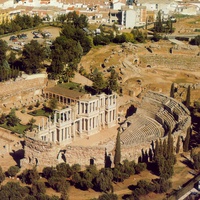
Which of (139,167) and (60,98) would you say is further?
(60,98)

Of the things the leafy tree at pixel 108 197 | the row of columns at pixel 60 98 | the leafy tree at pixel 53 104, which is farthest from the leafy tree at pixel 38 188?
the row of columns at pixel 60 98

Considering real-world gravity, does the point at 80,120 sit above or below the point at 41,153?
above

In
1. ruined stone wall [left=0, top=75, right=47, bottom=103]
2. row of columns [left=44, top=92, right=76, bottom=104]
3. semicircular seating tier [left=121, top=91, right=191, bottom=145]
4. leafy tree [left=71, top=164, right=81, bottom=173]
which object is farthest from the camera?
ruined stone wall [left=0, top=75, right=47, bottom=103]

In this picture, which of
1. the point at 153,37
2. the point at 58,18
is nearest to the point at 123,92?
the point at 153,37

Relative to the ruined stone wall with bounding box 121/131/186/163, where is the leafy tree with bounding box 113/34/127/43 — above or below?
above

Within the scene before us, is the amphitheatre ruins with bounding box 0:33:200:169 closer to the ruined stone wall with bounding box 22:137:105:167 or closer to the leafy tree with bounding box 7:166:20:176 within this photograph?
the ruined stone wall with bounding box 22:137:105:167

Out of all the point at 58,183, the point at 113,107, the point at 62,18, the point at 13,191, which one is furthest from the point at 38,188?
the point at 62,18

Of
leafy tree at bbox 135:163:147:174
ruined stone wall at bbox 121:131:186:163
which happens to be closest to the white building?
ruined stone wall at bbox 121:131:186:163

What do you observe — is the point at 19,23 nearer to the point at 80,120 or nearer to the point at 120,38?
the point at 120,38
